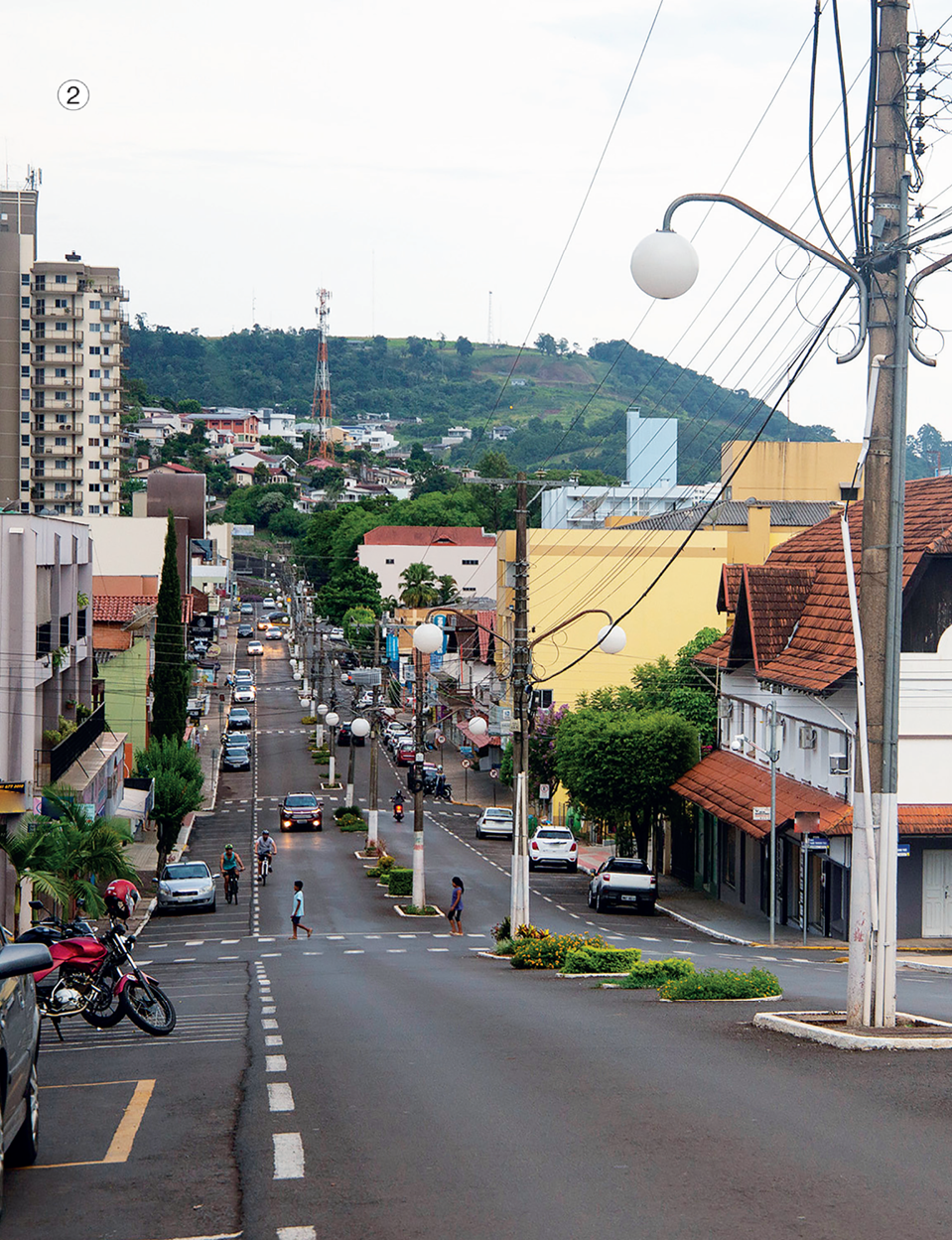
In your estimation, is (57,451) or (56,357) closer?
(56,357)

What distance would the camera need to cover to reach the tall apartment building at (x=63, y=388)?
120 m

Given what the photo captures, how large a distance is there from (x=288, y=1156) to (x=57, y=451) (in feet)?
403

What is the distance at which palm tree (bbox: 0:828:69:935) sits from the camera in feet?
96.6

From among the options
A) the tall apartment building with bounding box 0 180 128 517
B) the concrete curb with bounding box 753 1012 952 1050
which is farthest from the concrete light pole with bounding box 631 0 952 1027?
the tall apartment building with bounding box 0 180 128 517

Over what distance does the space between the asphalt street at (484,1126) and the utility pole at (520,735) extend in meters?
11.1

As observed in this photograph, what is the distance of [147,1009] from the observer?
49.5 feet

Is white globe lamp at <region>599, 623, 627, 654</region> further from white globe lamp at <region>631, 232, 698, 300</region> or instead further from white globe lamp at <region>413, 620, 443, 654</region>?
white globe lamp at <region>631, 232, 698, 300</region>

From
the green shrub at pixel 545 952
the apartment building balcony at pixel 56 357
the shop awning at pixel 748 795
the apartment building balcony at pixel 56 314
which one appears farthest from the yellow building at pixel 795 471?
the green shrub at pixel 545 952

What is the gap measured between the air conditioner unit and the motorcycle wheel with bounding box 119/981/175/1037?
23726 mm

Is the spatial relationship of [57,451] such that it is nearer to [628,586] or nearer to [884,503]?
[628,586]

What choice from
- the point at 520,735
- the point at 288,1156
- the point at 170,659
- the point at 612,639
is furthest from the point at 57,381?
the point at 288,1156

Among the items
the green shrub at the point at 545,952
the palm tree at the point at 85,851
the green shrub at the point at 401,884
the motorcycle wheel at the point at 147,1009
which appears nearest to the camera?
the motorcycle wheel at the point at 147,1009

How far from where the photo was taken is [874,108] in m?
12.4

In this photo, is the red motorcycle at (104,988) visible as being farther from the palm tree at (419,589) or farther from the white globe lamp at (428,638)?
the palm tree at (419,589)
